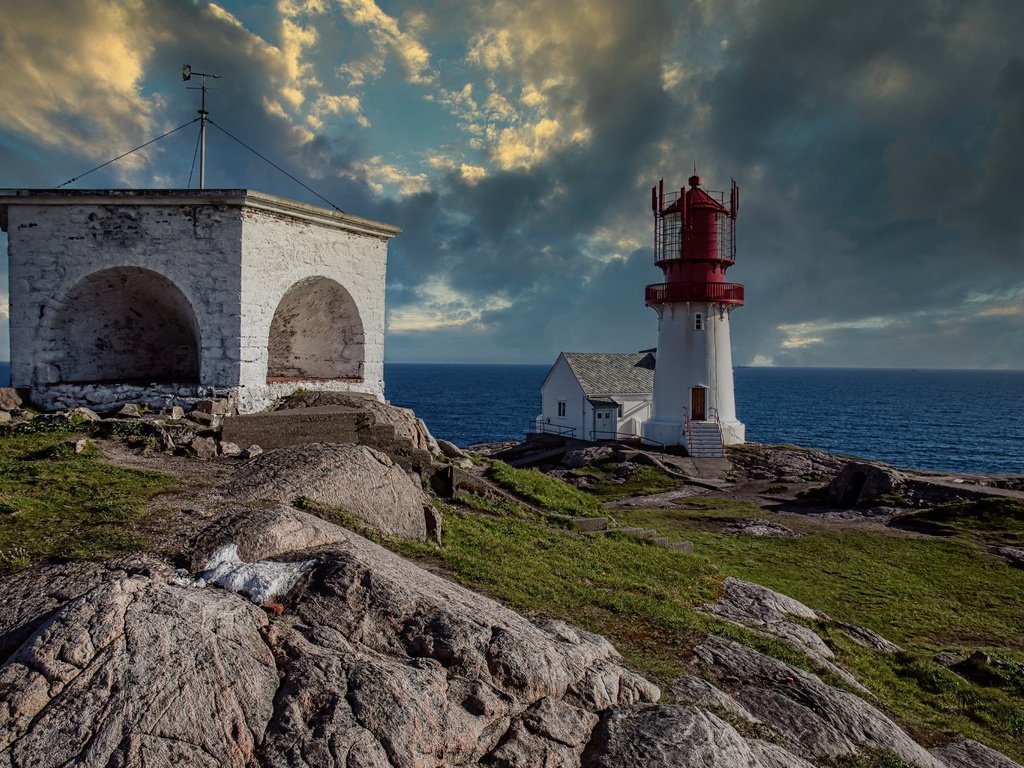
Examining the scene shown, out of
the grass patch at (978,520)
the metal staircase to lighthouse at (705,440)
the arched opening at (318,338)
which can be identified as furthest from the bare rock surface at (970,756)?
the metal staircase to lighthouse at (705,440)

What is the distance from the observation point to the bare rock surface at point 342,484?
10.1m

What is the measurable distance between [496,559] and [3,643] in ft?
21.0

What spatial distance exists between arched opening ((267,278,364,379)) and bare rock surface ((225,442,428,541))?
26.2ft

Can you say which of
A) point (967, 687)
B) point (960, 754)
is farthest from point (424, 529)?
point (967, 687)

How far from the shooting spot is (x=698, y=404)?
40469 mm

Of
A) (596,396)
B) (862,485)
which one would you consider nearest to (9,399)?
(862,485)

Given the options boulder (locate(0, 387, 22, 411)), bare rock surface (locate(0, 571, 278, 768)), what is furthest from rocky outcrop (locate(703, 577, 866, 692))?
boulder (locate(0, 387, 22, 411))

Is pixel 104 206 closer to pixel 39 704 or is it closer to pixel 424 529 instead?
pixel 424 529

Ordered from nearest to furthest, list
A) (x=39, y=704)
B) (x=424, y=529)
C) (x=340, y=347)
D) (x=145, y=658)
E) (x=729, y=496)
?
(x=39, y=704) → (x=145, y=658) → (x=424, y=529) → (x=340, y=347) → (x=729, y=496)

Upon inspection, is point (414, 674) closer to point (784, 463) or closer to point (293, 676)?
point (293, 676)

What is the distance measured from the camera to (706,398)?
133 feet

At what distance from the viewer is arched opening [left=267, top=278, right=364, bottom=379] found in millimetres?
19109

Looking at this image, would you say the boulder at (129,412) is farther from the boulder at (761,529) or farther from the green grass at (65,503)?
the boulder at (761,529)

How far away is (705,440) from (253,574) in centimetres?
3529
